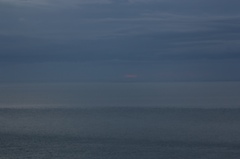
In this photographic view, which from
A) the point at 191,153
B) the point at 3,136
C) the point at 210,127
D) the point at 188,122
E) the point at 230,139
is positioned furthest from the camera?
the point at 188,122

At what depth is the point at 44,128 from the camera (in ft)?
155

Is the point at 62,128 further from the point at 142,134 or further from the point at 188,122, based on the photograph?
the point at 188,122

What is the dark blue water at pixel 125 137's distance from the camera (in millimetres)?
31875

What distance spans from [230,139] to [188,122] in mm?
12956

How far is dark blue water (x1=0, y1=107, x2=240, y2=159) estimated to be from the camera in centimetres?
3188

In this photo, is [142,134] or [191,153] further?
[142,134]

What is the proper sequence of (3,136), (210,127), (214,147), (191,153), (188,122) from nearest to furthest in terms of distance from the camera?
(191,153) → (214,147) → (3,136) → (210,127) → (188,122)

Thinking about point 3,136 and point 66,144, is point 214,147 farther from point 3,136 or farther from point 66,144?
point 3,136

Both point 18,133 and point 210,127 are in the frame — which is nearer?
point 18,133

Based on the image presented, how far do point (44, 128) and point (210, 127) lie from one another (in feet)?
52.2

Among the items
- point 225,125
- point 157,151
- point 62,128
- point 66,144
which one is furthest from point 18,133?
point 225,125

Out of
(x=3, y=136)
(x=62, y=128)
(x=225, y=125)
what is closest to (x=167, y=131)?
(x=225, y=125)

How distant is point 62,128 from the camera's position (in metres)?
47.3

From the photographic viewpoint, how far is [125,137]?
131 ft
